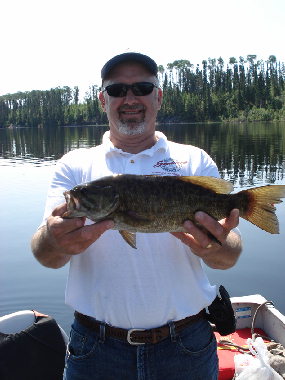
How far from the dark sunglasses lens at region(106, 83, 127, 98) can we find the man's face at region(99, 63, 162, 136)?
30mm

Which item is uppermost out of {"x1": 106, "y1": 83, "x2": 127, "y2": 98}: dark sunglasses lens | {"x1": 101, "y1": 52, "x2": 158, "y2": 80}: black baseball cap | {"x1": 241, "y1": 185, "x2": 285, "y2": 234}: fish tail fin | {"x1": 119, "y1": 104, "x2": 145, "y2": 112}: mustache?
{"x1": 101, "y1": 52, "x2": 158, "y2": 80}: black baseball cap

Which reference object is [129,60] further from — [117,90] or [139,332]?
[139,332]

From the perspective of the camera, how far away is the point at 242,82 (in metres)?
144

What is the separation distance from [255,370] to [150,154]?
10.6ft

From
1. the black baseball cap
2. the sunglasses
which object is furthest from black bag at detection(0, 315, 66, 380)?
the black baseball cap

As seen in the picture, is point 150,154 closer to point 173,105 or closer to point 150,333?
point 150,333

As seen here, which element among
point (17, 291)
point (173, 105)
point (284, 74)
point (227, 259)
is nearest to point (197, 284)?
point (227, 259)

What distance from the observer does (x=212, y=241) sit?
3.55 meters

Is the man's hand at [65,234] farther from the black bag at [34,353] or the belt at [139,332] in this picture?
the black bag at [34,353]

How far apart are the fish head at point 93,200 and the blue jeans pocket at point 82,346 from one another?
1.01 m

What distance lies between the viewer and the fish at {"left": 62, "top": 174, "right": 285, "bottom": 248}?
11.9 ft

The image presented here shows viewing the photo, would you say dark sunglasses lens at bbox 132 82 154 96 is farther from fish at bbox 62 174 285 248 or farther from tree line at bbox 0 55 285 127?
tree line at bbox 0 55 285 127

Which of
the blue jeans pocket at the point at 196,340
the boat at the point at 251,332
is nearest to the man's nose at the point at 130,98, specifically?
the blue jeans pocket at the point at 196,340

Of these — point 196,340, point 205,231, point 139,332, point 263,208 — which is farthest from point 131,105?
point 196,340
